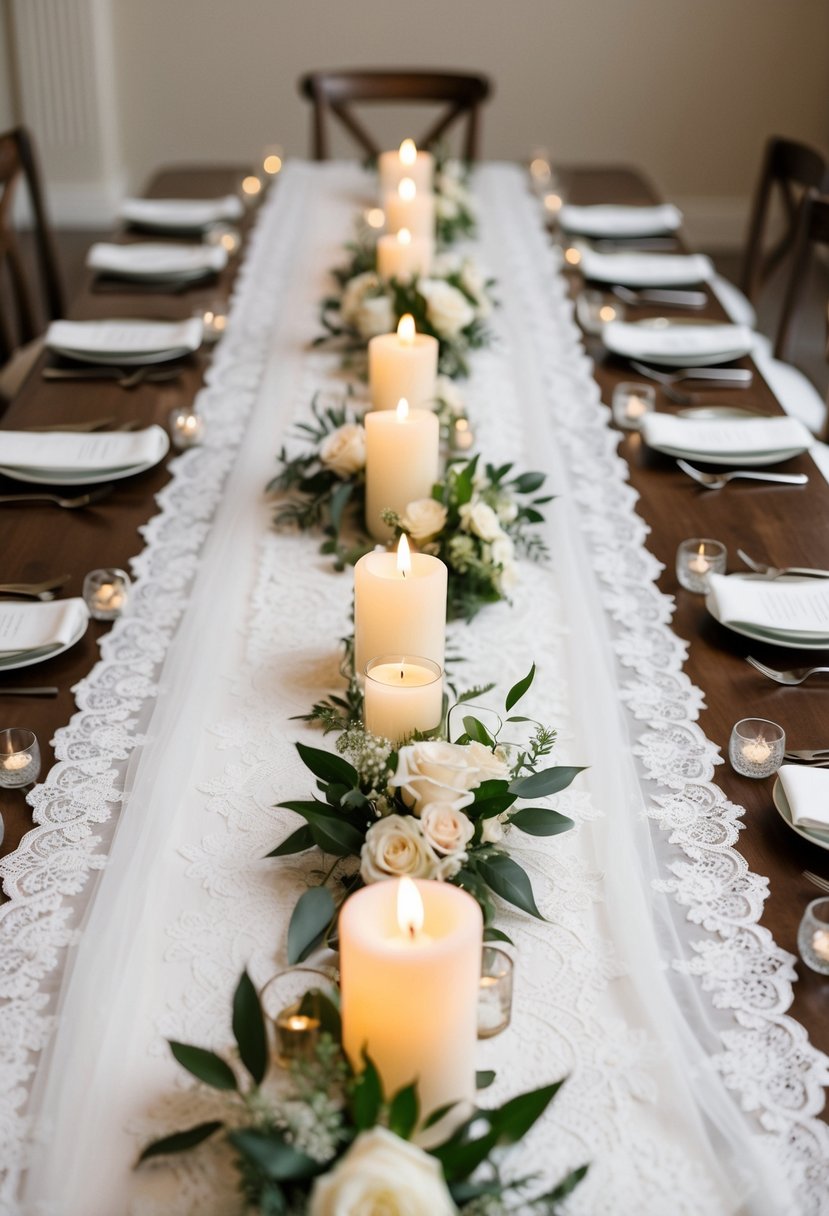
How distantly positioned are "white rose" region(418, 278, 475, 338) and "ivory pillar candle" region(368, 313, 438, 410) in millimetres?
283

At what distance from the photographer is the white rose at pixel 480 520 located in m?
1.55

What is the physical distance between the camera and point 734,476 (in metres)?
1.97

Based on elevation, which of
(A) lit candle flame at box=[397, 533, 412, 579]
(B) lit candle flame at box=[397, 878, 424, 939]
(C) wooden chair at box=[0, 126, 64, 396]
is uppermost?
(B) lit candle flame at box=[397, 878, 424, 939]

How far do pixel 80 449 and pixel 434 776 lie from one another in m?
1.10

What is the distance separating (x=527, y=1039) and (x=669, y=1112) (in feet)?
0.38

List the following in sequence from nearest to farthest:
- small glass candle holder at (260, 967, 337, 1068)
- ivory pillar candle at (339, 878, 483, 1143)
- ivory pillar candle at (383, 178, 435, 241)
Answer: ivory pillar candle at (339, 878, 483, 1143), small glass candle holder at (260, 967, 337, 1068), ivory pillar candle at (383, 178, 435, 241)

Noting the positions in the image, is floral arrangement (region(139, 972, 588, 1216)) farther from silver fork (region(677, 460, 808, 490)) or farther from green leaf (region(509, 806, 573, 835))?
silver fork (region(677, 460, 808, 490))

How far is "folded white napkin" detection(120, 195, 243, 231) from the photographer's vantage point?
311cm

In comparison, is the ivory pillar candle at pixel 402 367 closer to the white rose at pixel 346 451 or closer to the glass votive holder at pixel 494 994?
the white rose at pixel 346 451

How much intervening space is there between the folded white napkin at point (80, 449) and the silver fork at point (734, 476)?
79cm

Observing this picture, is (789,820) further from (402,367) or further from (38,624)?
(402,367)

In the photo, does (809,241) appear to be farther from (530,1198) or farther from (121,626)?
(530,1198)

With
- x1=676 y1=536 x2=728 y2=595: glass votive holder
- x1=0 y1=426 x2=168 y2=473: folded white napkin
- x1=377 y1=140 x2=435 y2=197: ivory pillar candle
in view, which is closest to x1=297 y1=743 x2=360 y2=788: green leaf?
x1=676 y1=536 x2=728 y2=595: glass votive holder

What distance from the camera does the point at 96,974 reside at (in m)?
1.04
